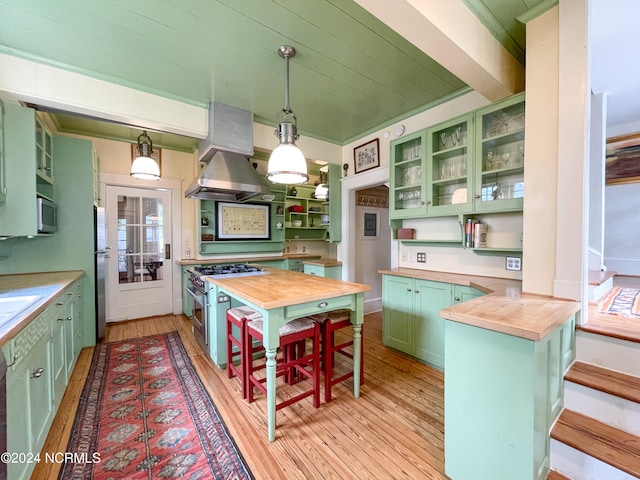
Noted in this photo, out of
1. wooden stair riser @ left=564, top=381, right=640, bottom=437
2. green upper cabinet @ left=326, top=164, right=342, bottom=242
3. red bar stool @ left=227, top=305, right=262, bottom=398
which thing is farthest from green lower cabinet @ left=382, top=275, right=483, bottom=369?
red bar stool @ left=227, top=305, right=262, bottom=398

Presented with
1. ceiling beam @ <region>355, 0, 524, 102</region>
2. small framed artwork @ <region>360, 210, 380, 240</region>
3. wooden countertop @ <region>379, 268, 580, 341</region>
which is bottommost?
wooden countertop @ <region>379, 268, 580, 341</region>

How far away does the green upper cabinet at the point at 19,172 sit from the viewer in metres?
2.04

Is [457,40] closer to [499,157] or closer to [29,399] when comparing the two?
[499,157]

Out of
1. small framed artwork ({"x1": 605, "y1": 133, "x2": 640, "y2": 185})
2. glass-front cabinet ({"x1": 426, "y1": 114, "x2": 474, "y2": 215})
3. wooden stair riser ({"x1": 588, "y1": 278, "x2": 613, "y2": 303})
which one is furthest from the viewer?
small framed artwork ({"x1": 605, "y1": 133, "x2": 640, "y2": 185})

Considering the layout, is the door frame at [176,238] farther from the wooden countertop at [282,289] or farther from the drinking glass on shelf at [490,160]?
the drinking glass on shelf at [490,160]

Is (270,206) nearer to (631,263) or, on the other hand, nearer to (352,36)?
(352,36)

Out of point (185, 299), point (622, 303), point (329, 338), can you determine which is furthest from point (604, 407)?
point (185, 299)

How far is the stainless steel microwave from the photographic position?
2.23 meters

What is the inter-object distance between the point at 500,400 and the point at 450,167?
2123 millimetres

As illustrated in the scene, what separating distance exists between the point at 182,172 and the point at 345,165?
2.63 meters

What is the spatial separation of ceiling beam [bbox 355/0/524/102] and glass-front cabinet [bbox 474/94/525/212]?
0.17 m

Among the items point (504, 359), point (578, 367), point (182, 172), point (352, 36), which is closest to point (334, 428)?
point (504, 359)

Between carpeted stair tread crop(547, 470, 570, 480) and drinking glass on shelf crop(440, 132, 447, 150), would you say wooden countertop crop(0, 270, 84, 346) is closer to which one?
carpeted stair tread crop(547, 470, 570, 480)

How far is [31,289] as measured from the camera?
198 cm
